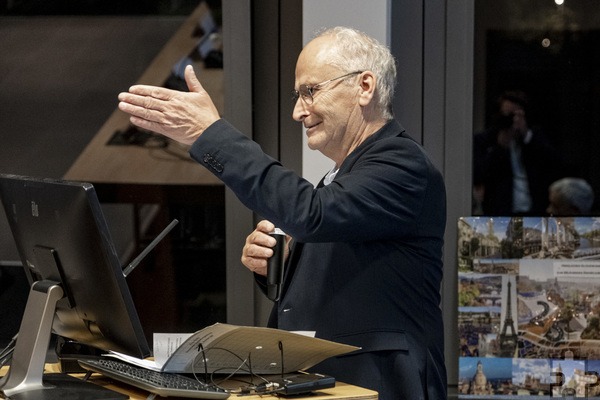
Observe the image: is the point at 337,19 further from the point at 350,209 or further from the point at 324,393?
the point at 324,393

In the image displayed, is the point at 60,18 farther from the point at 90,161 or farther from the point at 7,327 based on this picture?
the point at 7,327

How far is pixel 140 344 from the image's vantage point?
5.41ft

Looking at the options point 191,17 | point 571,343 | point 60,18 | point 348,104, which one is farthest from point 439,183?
point 60,18

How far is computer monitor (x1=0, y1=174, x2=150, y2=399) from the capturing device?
5.30ft

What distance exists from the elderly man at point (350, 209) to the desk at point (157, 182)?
890mm

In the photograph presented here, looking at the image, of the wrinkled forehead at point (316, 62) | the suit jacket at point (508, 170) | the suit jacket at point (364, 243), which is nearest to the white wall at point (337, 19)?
the suit jacket at point (508, 170)

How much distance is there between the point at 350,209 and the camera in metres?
1.89

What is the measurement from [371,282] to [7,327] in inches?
63.7

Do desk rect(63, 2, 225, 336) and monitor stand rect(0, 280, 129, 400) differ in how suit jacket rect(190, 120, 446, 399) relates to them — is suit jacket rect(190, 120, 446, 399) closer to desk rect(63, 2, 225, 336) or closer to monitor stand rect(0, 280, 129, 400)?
monitor stand rect(0, 280, 129, 400)

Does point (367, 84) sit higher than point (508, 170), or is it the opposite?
point (367, 84)

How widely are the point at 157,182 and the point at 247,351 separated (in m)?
1.49

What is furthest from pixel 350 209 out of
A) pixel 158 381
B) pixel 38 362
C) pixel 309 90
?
pixel 38 362

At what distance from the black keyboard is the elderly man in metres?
0.41

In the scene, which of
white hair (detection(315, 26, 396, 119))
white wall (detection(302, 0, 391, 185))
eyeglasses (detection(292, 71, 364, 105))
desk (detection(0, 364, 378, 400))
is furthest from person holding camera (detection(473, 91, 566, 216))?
desk (detection(0, 364, 378, 400))
